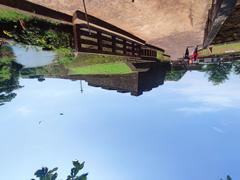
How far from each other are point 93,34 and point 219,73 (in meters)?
26.3

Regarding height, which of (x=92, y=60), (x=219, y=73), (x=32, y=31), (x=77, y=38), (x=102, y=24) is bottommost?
(x=219, y=73)

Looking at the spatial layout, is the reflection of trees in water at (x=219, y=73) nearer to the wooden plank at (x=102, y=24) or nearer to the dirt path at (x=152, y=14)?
the dirt path at (x=152, y=14)

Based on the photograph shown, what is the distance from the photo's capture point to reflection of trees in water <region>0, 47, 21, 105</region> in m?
12.8

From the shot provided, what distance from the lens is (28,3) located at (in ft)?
31.0

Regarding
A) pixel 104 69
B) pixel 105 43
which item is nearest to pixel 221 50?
pixel 104 69

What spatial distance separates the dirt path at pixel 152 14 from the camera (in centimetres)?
1108

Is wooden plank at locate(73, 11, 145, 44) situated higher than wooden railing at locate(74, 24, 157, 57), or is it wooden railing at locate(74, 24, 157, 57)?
wooden plank at locate(73, 11, 145, 44)

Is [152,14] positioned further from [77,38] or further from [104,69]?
[104,69]

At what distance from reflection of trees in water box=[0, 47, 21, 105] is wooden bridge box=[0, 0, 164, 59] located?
2984 mm

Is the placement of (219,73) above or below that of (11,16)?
below

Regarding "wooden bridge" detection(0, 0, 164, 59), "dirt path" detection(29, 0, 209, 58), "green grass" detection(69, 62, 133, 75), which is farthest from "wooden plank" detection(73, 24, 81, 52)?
"green grass" detection(69, 62, 133, 75)

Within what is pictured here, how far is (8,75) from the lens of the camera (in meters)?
14.9

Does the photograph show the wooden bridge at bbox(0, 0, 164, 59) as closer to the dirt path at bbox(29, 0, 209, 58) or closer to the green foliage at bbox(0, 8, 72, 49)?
the dirt path at bbox(29, 0, 209, 58)

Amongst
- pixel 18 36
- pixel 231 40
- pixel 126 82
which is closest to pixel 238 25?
pixel 231 40
